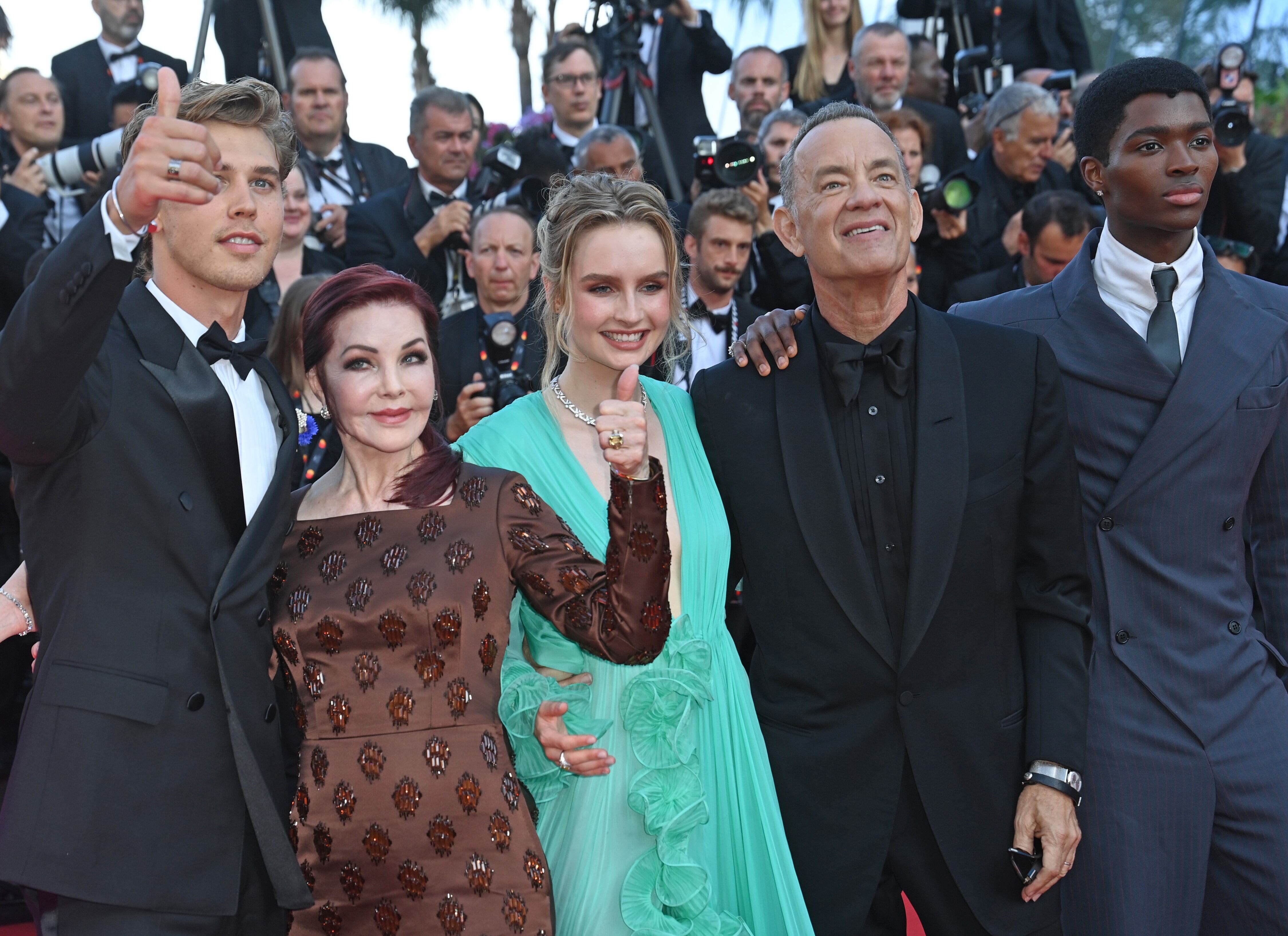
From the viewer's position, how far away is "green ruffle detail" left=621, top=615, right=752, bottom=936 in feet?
7.69

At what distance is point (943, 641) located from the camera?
97.6 inches

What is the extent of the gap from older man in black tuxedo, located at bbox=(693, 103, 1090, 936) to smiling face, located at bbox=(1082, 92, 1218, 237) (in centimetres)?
42

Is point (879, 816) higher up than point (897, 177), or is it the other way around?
point (897, 177)

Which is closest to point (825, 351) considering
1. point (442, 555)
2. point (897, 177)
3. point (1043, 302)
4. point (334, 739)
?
point (897, 177)

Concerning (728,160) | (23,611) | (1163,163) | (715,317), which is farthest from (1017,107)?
(23,611)

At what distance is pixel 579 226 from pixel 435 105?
3.24 m

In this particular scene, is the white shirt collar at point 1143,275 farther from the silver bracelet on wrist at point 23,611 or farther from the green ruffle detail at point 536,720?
the silver bracelet on wrist at point 23,611

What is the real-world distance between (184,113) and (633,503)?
1.11 meters

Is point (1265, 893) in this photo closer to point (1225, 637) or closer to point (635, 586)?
point (1225, 637)

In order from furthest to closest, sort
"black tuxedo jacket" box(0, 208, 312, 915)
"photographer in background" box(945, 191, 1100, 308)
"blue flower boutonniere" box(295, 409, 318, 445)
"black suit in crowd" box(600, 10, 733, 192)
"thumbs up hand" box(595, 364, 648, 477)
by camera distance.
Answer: "black suit in crowd" box(600, 10, 733, 192) < "photographer in background" box(945, 191, 1100, 308) < "blue flower boutonniere" box(295, 409, 318, 445) < "thumbs up hand" box(595, 364, 648, 477) < "black tuxedo jacket" box(0, 208, 312, 915)

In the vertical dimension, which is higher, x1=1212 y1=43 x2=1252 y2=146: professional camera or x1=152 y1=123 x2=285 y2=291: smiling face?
x1=1212 y1=43 x2=1252 y2=146: professional camera

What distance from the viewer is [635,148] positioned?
5426 mm

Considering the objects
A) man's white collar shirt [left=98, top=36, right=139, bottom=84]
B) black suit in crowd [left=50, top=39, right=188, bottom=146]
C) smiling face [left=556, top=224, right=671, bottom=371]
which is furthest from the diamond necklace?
man's white collar shirt [left=98, top=36, right=139, bottom=84]

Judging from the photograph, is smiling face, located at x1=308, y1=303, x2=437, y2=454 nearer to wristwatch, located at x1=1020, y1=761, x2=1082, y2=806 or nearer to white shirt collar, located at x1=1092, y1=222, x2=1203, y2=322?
wristwatch, located at x1=1020, y1=761, x2=1082, y2=806
